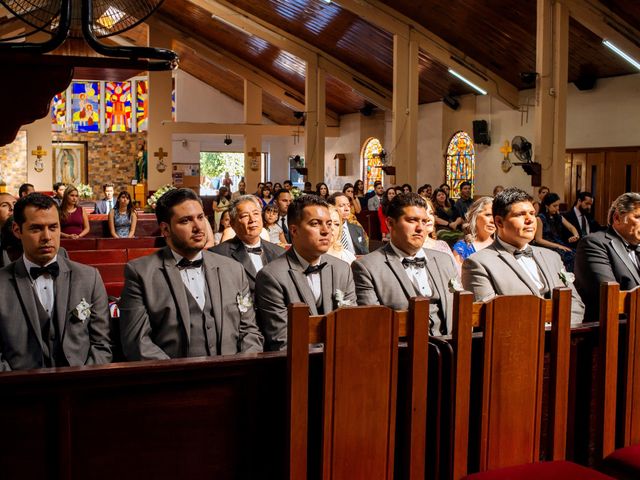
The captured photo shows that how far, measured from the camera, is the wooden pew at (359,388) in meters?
1.90

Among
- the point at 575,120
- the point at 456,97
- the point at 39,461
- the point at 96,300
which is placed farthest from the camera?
the point at 456,97

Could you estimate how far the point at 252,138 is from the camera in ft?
74.3

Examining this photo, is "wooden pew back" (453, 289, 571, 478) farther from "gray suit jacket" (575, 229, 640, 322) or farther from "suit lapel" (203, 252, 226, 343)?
"gray suit jacket" (575, 229, 640, 322)

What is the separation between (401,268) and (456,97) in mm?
14589

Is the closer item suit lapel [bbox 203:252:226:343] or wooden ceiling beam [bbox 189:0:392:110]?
suit lapel [bbox 203:252:226:343]

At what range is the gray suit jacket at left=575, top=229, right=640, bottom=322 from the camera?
3543 mm

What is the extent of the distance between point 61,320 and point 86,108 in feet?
75.4

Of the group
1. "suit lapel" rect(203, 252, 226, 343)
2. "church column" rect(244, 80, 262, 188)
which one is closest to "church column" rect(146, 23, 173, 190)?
"church column" rect(244, 80, 262, 188)

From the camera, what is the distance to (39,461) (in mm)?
1783

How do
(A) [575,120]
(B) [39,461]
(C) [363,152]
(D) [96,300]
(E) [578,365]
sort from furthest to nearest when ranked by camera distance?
(C) [363,152] < (A) [575,120] < (D) [96,300] < (E) [578,365] < (B) [39,461]

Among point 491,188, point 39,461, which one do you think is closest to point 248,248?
point 39,461

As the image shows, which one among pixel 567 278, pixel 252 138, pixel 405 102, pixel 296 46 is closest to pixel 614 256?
pixel 567 278

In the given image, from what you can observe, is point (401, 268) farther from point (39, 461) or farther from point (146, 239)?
point (146, 239)

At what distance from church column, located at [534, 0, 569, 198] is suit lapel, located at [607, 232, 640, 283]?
23.2ft
